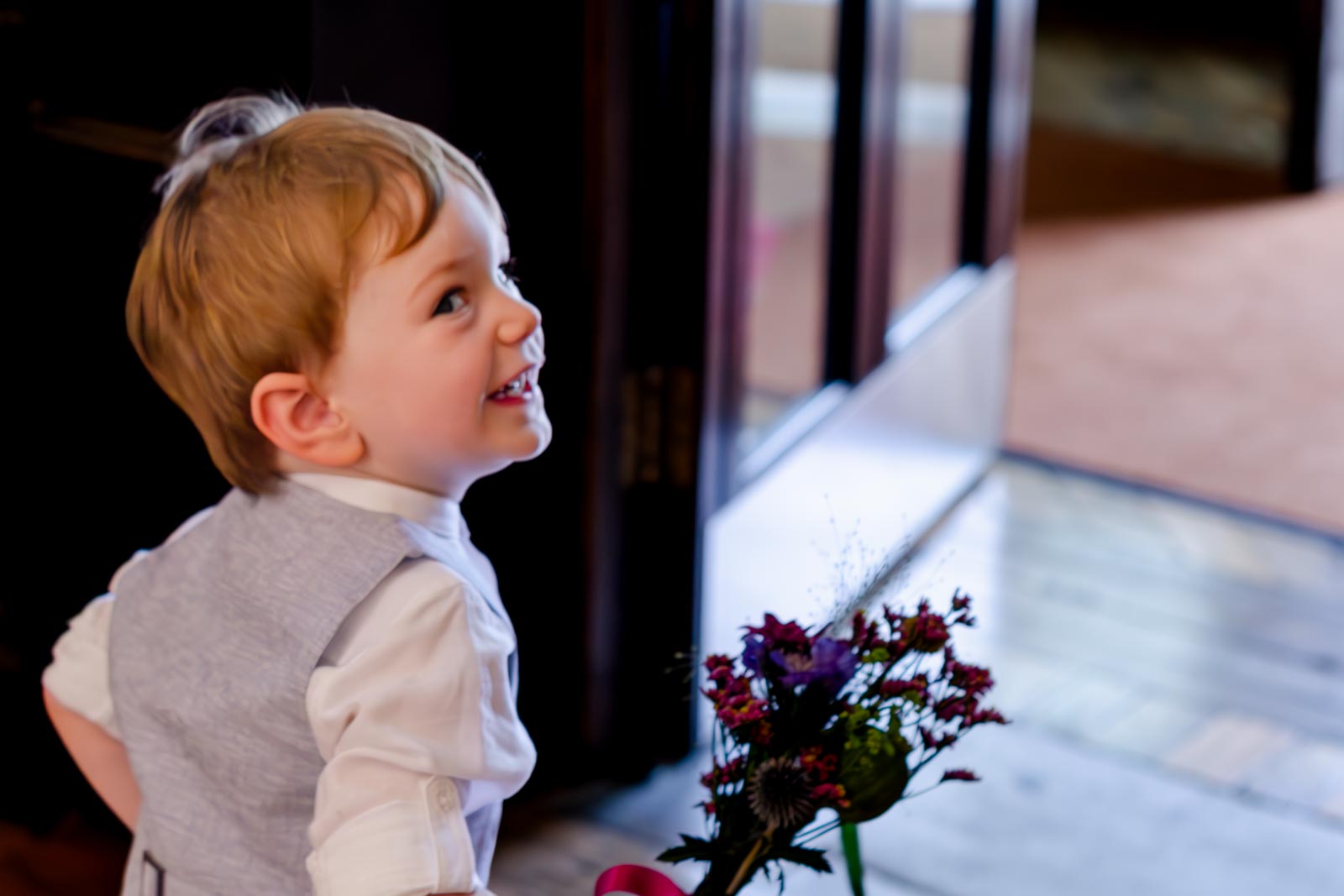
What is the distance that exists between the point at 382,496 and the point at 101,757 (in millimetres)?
369

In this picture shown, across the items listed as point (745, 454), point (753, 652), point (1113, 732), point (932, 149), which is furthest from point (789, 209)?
point (753, 652)

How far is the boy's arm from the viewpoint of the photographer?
1.36m

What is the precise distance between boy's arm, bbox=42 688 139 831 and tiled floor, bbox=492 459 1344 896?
0.88 meters

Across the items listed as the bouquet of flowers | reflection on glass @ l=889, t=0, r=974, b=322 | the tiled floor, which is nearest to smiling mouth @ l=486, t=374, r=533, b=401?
the bouquet of flowers

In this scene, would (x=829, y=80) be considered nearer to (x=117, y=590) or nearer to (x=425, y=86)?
(x=425, y=86)

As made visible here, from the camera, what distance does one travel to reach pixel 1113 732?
2.60 m

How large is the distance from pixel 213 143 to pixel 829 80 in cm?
164

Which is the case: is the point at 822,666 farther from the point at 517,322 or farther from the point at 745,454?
the point at 745,454

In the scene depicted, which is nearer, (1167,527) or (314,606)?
(314,606)

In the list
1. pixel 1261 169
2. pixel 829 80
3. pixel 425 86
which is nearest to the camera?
pixel 425 86

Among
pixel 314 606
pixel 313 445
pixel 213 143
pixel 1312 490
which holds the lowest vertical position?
pixel 1312 490

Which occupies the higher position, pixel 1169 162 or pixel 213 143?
pixel 213 143

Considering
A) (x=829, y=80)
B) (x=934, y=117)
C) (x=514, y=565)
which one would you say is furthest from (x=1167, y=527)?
(x=514, y=565)

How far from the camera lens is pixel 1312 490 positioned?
11.5ft
